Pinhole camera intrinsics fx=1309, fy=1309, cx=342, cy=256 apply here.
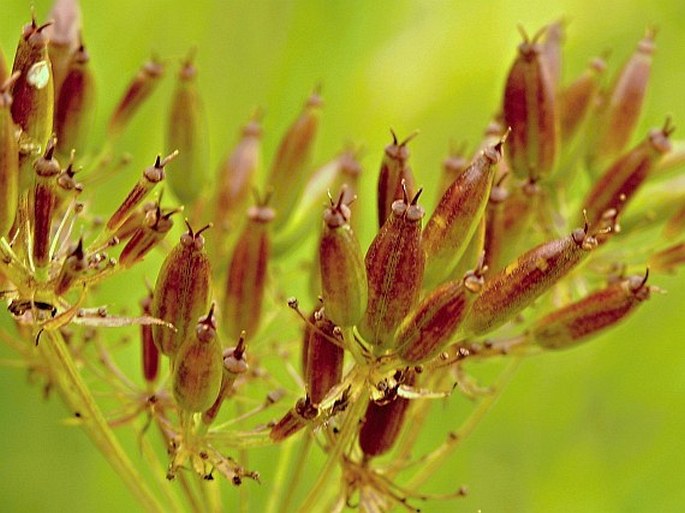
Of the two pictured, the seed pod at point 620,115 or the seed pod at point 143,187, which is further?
the seed pod at point 620,115

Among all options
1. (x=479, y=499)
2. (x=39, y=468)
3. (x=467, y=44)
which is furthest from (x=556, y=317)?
(x=467, y=44)

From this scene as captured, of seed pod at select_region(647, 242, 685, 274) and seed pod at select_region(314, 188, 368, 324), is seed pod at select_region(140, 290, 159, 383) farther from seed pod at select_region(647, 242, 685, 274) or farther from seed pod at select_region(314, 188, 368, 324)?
seed pod at select_region(647, 242, 685, 274)

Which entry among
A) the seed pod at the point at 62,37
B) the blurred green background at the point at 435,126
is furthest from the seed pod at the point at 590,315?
the blurred green background at the point at 435,126

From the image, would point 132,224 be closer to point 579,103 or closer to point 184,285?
point 184,285

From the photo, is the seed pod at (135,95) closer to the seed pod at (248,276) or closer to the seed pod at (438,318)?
the seed pod at (248,276)

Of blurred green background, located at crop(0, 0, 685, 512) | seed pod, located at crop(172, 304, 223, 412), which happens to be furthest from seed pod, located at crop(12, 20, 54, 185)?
blurred green background, located at crop(0, 0, 685, 512)

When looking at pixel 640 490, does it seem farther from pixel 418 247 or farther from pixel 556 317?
pixel 418 247

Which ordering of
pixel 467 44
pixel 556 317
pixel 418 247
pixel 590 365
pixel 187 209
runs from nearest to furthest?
pixel 418 247 < pixel 556 317 < pixel 187 209 < pixel 590 365 < pixel 467 44
